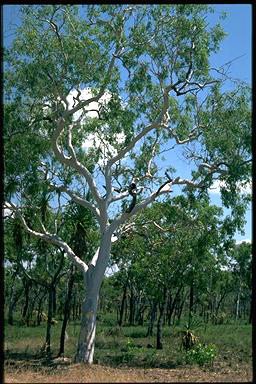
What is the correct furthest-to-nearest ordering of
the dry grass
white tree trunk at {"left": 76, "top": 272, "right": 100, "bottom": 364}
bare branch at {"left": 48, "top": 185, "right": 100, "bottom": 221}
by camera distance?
1. bare branch at {"left": 48, "top": 185, "right": 100, "bottom": 221}
2. white tree trunk at {"left": 76, "top": 272, "right": 100, "bottom": 364}
3. the dry grass

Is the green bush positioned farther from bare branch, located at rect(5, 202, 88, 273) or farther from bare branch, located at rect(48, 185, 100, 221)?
→ bare branch, located at rect(48, 185, 100, 221)

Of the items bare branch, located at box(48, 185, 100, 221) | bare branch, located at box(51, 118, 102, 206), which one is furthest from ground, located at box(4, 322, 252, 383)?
bare branch, located at box(51, 118, 102, 206)

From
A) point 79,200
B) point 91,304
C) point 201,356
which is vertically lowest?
point 201,356

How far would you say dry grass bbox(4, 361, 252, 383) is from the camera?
36.9ft

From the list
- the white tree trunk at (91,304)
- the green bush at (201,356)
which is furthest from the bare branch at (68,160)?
the green bush at (201,356)

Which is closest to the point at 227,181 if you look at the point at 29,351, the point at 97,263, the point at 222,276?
the point at 97,263

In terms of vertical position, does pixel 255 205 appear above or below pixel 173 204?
below

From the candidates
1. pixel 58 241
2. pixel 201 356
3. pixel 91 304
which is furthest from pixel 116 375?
pixel 58 241

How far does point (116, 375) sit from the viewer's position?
40.3 ft

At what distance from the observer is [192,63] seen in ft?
51.4

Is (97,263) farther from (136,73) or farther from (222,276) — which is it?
(222,276)

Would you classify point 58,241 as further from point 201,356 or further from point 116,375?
point 201,356

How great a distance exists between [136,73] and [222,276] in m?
27.4

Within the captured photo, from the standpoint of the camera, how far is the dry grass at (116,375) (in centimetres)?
1125
